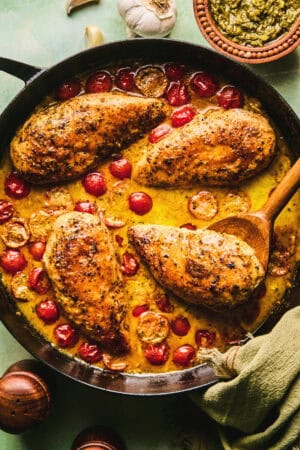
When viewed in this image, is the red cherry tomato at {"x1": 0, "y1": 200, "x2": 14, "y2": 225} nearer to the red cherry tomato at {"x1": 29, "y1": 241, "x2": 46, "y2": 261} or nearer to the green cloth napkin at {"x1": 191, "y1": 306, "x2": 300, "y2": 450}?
the red cherry tomato at {"x1": 29, "y1": 241, "x2": 46, "y2": 261}

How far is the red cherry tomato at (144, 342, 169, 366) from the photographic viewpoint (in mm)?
4312

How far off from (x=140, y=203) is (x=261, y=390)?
1.31 m

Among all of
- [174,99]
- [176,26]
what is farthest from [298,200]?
[176,26]

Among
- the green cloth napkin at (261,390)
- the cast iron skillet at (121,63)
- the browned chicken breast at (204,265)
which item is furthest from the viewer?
the cast iron skillet at (121,63)

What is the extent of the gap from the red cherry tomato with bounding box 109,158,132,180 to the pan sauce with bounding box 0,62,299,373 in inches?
1.4

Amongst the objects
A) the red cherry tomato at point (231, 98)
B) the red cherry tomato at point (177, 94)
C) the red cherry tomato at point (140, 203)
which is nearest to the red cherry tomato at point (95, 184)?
the red cherry tomato at point (140, 203)

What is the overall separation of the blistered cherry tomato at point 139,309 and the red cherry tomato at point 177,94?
1263mm

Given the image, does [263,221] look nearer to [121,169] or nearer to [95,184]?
[121,169]

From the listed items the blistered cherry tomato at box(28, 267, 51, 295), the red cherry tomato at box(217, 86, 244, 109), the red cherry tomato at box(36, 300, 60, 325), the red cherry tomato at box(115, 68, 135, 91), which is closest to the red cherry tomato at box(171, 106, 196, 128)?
the red cherry tomato at box(217, 86, 244, 109)

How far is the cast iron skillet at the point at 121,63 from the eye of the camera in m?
4.15

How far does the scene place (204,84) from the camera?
14.3 ft

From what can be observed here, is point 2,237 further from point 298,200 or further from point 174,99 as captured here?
point 298,200

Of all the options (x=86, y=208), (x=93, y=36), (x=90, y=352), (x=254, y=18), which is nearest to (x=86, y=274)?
(x=86, y=208)

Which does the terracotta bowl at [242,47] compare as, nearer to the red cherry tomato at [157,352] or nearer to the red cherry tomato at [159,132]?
the red cherry tomato at [159,132]
